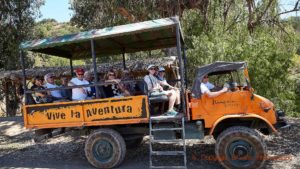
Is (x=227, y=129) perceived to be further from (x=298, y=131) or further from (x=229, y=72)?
(x=298, y=131)

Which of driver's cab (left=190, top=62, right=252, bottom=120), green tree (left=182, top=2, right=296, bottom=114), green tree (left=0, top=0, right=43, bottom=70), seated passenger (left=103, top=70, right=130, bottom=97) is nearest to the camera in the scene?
driver's cab (left=190, top=62, right=252, bottom=120)

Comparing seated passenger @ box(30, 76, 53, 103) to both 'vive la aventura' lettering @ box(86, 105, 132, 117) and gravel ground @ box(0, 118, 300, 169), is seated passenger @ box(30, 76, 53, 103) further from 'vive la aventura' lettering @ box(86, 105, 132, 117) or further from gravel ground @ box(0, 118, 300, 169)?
gravel ground @ box(0, 118, 300, 169)

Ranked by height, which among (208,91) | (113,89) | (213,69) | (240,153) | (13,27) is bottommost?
(240,153)

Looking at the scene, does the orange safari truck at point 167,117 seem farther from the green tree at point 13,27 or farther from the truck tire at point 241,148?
the green tree at point 13,27

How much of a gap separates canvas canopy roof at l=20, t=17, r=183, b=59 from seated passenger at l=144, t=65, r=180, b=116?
105 cm

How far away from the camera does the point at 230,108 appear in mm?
7441

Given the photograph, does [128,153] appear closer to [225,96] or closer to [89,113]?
[89,113]

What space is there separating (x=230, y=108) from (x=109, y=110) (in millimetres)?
2616

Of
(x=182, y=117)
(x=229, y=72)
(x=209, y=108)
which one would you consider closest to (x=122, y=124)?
(x=182, y=117)

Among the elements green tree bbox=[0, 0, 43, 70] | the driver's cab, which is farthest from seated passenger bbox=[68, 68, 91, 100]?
green tree bbox=[0, 0, 43, 70]

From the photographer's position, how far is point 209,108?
755cm

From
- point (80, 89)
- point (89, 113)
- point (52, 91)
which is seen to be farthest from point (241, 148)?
point (52, 91)

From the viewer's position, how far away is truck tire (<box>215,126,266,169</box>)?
7.09 m

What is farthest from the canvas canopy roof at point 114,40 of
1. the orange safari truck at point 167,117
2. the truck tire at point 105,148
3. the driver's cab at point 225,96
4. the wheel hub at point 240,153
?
the wheel hub at point 240,153
